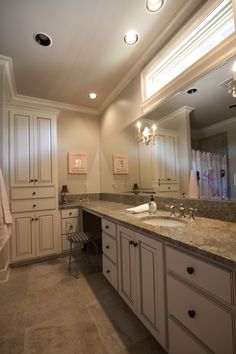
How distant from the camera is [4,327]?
1.40m

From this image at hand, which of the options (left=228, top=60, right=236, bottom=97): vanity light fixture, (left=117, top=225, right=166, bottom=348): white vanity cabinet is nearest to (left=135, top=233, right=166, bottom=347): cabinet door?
(left=117, top=225, right=166, bottom=348): white vanity cabinet

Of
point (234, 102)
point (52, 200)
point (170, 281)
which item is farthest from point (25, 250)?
point (234, 102)

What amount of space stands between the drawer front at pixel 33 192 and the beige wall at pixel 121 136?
39.2 inches

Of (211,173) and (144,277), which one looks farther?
(211,173)

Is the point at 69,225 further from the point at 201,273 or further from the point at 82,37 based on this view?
the point at 82,37

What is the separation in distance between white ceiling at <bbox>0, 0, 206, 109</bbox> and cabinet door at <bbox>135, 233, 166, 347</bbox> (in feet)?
6.07

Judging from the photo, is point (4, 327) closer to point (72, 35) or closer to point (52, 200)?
point (52, 200)

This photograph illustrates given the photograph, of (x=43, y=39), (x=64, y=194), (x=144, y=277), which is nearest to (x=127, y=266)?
(x=144, y=277)

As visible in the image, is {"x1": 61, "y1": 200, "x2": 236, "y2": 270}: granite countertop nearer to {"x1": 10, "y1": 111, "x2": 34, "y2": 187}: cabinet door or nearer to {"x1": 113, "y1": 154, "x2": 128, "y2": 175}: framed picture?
{"x1": 113, "y1": 154, "x2": 128, "y2": 175}: framed picture

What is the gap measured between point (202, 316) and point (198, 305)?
42 millimetres

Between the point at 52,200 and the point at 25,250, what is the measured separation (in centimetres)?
77

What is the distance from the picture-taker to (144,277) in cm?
122

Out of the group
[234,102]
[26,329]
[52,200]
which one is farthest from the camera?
[52,200]

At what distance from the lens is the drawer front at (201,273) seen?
2.28 feet
